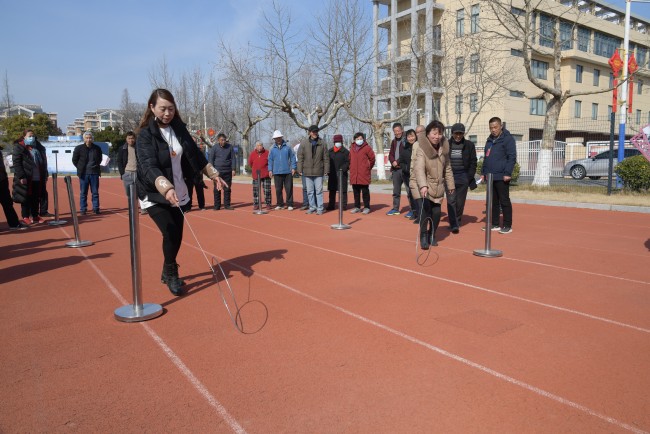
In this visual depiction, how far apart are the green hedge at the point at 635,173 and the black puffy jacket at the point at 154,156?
45.9 feet

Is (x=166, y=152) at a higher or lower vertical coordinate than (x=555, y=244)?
higher

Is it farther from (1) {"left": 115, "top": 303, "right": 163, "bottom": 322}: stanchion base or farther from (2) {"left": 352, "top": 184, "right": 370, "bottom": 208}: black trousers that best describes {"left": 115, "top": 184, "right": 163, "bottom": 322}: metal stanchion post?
(2) {"left": 352, "top": 184, "right": 370, "bottom": 208}: black trousers

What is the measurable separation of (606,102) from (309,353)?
55.2m

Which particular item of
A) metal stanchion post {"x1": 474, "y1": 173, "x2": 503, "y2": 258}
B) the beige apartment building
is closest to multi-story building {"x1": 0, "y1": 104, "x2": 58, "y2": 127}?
the beige apartment building

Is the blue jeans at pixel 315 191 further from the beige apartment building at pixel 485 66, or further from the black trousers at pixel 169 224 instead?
the beige apartment building at pixel 485 66

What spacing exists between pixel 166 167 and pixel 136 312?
1.43 meters

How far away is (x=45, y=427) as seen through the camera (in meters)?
2.62

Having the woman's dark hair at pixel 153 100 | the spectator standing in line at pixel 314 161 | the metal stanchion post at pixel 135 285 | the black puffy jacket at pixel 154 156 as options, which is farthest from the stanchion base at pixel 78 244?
the spectator standing in line at pixel 314 161

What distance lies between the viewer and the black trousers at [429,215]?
7.18m

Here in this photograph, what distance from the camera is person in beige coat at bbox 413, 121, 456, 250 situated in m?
7.16

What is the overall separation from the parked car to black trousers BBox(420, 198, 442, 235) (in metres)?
18.9

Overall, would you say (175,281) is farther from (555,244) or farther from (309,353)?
(555,244)

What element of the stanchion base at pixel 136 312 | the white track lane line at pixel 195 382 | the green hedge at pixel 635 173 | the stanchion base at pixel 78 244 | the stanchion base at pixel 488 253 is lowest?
the white track lane line at pixel 195 382

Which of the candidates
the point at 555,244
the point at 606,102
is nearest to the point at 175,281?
the point at 555,244
